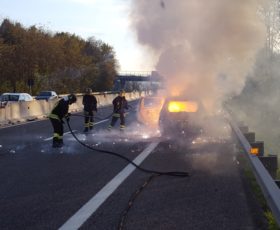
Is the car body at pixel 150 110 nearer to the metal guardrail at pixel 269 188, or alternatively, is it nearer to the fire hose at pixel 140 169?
the fire hose at pixel 140 169

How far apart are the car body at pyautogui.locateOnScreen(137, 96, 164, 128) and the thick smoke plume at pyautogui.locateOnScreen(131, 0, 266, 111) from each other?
2.07 m

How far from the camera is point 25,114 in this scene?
1117 inches

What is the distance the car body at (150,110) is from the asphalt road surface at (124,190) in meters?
6.63

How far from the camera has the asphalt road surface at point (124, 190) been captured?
6.44 m

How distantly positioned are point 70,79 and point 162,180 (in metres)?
71.3

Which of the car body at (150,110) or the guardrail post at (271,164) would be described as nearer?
the guardrail post at (271,164)

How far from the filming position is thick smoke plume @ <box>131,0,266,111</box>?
1814 centimetres

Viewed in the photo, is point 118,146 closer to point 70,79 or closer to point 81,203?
point 81,203

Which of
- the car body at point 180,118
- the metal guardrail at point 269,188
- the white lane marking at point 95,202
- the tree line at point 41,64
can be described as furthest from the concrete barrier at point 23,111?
the tree line at point 41,64

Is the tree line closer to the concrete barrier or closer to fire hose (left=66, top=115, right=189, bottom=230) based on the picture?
the concrete barrier

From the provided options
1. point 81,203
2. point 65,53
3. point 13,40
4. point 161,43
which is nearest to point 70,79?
point 65,53

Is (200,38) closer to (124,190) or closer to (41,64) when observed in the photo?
(124,190)

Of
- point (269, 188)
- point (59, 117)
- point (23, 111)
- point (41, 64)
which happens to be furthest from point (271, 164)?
point (41, 64)

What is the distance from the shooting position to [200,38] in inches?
744
